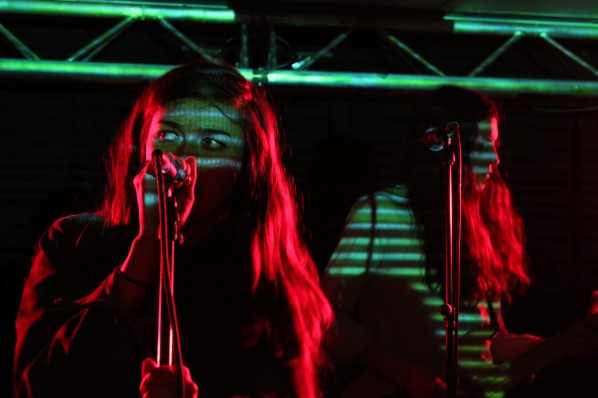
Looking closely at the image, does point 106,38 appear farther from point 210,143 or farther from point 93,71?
point 210,143

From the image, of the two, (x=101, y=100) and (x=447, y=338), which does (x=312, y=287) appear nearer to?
(x=447, y=338)

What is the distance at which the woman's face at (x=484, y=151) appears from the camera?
7.50 ft

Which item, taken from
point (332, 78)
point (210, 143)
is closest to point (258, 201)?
point (210, 143)

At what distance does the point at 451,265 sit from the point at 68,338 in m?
1.16

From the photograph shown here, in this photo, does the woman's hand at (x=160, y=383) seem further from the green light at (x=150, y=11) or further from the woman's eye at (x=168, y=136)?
the green light at (x=150, y=11)

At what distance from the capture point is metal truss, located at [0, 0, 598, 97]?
295cm

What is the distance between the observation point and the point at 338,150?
3.95 meters

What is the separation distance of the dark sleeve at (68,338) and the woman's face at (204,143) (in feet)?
0.95

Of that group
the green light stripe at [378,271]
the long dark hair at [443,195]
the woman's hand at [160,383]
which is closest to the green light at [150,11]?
the long dark hair at [443,195]

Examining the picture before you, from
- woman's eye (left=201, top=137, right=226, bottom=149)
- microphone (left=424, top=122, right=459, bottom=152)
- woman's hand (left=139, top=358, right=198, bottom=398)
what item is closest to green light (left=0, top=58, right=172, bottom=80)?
microphone (left=424, top=122, right=459, bottom=152)

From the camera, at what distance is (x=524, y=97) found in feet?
10.7

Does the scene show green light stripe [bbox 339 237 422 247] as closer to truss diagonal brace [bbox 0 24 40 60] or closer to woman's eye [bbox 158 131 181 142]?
woman's eye [bbox 158 131 181 142]

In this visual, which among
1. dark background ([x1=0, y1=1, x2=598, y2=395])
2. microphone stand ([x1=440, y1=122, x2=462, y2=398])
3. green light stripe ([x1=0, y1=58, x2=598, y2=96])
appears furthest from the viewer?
dark background ([x1=0, y1=1, x2=598, y2=395])

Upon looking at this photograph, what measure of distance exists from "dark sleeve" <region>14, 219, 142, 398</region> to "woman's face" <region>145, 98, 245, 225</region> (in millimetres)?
289
